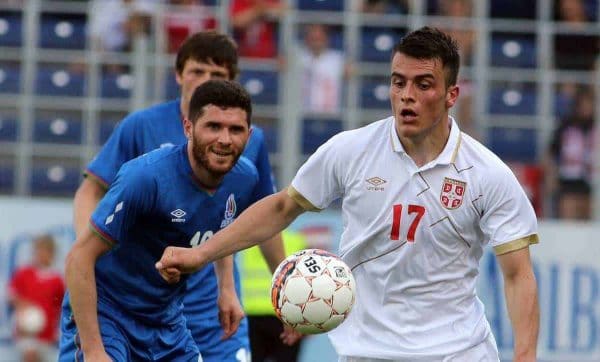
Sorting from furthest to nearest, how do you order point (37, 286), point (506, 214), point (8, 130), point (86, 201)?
point (8, 130) < point (37, 286) < point (86, 201) < point (506, 214)

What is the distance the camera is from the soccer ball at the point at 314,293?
5473mm

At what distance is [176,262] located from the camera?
18.0 feet

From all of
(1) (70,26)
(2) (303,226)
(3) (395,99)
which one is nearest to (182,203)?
(3) (395,99)

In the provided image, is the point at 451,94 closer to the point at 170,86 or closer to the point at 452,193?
the point at 452,193

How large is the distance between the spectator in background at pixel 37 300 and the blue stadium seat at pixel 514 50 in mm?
4895

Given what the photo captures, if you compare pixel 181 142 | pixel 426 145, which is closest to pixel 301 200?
pixel 426 145

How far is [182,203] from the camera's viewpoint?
5.92 metres

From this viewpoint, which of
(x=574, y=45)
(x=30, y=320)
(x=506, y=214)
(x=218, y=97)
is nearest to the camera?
(x=506, y=214)

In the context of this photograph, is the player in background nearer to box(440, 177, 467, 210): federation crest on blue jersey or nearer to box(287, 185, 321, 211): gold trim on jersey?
box(287, 185, 321, 211): gold trim on jersey

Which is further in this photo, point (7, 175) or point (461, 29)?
point (461, 29)

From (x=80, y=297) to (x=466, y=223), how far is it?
64.9 inches

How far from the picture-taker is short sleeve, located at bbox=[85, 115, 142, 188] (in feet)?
22.8

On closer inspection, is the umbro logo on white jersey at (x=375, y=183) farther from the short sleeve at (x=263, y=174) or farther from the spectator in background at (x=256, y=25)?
the spectator in background at (x=256, y=25)

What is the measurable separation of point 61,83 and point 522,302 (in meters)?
8.86
